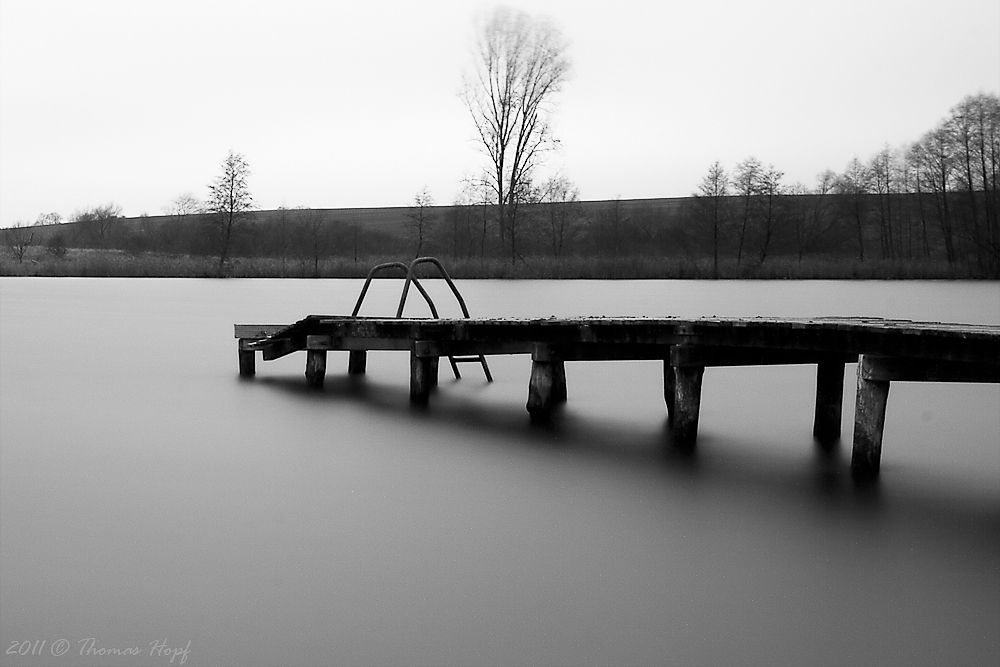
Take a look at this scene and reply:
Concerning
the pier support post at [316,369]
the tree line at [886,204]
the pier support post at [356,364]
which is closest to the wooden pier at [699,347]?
the pier support post at [316,369]

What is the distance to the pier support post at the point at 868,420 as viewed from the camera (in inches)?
228

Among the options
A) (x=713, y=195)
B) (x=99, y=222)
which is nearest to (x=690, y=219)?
(x=713, y=195)

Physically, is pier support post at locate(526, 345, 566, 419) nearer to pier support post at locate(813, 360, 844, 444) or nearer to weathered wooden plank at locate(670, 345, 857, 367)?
weathered wooden plank at locate(670, 345, 857, 367)

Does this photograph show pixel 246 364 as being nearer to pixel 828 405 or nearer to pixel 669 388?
pixel 669 388

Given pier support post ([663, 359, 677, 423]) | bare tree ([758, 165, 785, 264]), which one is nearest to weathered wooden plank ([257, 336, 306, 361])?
pier support post ([663, 359, 677, 423])

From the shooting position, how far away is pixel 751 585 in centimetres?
429

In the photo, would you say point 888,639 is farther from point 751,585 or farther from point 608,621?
point 608,621

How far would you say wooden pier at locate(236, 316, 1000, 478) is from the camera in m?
5.59

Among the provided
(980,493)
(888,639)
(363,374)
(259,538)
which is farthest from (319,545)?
(363,374)

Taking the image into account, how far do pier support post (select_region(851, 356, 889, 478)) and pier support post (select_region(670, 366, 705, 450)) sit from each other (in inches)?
42.9

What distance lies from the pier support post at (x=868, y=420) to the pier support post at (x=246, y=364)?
676 centimetres

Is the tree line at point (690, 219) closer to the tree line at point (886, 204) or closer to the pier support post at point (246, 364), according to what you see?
the tree line at point (886, 204)

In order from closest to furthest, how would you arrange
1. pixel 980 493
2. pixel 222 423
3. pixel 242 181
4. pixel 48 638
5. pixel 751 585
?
pixel 48 638 < pixel 751 585 < pixel 980 493 < pixel 222 423 < pixel 242 181

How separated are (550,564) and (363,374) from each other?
705cm
